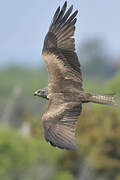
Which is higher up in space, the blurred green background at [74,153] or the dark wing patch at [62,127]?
the blurred green background at [74,153]

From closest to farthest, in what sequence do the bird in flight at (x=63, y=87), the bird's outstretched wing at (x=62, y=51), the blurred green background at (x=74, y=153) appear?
the bird in flight at (x=63, y=87) → the bird's outstretched wing at (x=62, y=51) → the blurred green background at (x=74, y=153)

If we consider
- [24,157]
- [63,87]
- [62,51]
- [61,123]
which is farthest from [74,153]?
[61,123]

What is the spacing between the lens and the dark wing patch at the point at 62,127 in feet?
35.5

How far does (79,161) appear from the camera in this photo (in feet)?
112

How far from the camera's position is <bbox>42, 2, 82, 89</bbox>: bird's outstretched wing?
12023 mm

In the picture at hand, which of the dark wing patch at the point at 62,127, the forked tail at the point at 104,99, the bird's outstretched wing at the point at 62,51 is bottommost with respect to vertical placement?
the dark wing patch at the point at 62,127

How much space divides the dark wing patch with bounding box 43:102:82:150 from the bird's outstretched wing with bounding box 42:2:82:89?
0.63 meters

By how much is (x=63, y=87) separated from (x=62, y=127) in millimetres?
887

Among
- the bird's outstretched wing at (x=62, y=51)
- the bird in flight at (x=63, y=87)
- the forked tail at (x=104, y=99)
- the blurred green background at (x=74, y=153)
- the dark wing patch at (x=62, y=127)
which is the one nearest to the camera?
the dark wing patch at (x=62, y=127)

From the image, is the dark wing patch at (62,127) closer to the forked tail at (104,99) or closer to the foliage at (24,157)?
the forked tail at (104,99)

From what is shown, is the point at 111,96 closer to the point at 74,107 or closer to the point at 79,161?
the point at 74,107

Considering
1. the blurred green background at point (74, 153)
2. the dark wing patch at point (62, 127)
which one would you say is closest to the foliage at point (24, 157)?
the blurred green background at point (74, 153)

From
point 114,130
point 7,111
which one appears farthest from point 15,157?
point 7,111

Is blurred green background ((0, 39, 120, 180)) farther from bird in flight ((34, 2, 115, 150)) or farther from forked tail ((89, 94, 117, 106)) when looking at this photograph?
forked tail ((89, 94, 117, 106))
